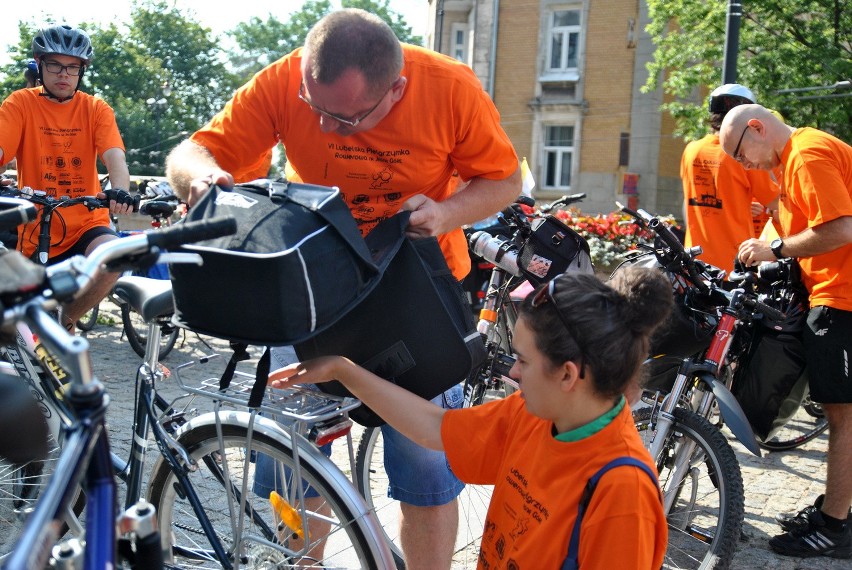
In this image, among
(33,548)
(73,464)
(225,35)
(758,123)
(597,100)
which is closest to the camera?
(33,548)

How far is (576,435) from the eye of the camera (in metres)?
2.26

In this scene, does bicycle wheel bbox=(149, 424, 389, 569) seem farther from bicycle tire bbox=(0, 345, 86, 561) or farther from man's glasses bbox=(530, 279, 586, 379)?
man's glasses bbox=(530, 279, 586, 379)

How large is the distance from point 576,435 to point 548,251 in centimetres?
233

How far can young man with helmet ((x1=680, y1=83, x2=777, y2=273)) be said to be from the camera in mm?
5496

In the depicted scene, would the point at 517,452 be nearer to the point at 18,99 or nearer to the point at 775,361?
the point at 775,361

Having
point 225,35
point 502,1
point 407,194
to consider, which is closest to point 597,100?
point 502,1

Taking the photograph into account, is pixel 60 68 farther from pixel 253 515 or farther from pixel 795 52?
pixel 795 52

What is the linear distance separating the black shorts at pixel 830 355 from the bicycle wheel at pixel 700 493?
86cm

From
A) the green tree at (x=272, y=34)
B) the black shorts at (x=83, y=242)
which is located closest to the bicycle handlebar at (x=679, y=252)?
the black shorts at (x=83, y=242)

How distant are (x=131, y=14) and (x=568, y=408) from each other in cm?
5826

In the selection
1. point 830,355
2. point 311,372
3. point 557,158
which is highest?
point 557,158

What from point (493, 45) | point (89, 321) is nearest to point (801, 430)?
point (89, 321)

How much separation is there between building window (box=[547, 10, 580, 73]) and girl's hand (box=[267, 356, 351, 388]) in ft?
97.0

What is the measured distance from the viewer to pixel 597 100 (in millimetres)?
29938
